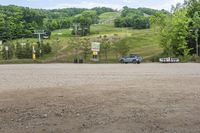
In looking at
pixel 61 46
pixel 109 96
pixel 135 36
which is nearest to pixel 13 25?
pixel 61 46

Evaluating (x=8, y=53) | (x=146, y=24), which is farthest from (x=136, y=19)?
(x=8, y=53)

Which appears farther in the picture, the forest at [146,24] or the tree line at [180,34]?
the forest at [146,24]

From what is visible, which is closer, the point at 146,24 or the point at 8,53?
the point at 8,53

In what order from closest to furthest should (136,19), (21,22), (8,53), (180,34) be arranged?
(180,34) < (8,53) < (21,22) < (136,19)

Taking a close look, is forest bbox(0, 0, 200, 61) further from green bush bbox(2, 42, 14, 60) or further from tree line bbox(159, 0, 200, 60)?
green bush bbox(2, 42, 14, 60)

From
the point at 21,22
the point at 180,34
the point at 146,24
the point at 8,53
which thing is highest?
the point at 21,22

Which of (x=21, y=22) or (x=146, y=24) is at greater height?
(x=21, y=22)

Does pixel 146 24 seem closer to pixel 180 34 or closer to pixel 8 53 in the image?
pixel 8 53

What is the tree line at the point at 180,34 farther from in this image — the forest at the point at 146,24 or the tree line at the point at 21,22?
the tree line at the point at 21,22

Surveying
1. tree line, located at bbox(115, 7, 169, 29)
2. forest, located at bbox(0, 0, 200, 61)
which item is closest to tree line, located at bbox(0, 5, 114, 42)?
forest, located at bbox(0, 0, 200, 61)

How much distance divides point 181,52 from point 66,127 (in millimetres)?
81658

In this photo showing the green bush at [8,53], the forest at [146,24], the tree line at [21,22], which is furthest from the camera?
the tree line at [21,22]

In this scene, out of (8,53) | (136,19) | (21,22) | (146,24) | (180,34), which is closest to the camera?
(180,34)

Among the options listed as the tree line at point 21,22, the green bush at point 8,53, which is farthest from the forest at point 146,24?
the green bush at point 8,53
